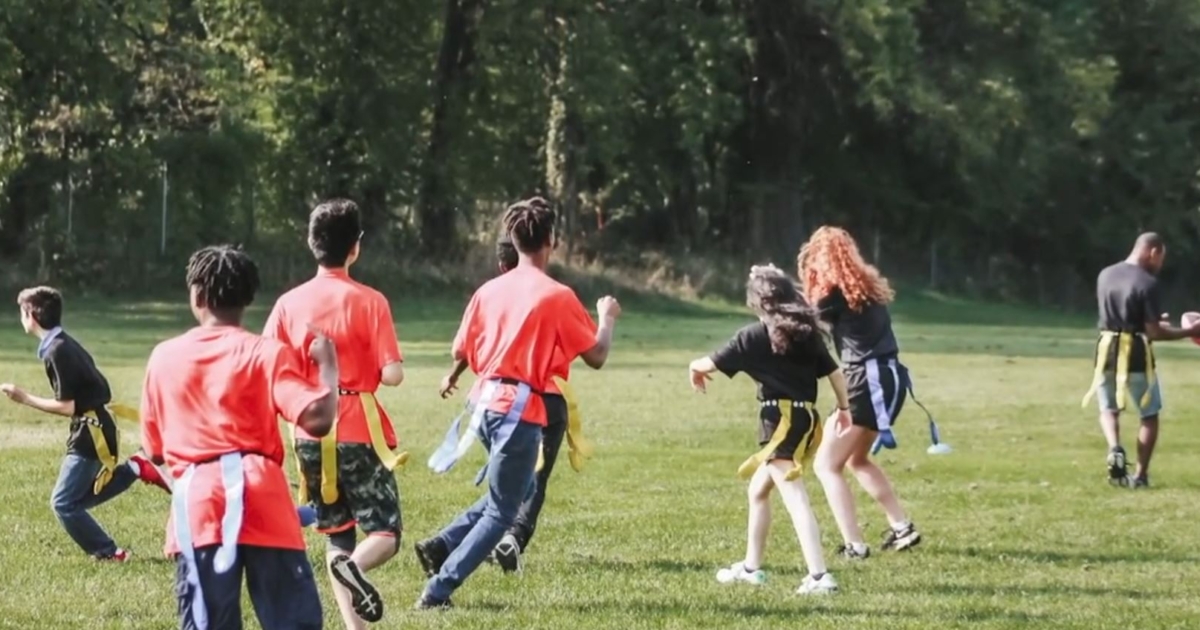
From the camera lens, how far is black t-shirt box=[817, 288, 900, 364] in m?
11.8

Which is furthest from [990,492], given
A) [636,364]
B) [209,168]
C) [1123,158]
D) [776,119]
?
[1123,158]

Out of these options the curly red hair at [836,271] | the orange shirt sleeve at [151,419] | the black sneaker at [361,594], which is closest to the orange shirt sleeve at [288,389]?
the orange shirt sleeve at [151,419]

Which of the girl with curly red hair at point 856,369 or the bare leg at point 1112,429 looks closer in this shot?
the girl with curly red hair at point 856,369

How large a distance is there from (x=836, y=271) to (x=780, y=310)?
4.66 ft

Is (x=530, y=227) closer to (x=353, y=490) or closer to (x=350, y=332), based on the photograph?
(x=350, y=332)

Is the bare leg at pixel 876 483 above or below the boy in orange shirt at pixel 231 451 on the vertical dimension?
below

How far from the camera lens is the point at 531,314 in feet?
31.1

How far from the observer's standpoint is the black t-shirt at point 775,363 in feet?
33.8

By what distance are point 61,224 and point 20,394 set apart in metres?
33.9

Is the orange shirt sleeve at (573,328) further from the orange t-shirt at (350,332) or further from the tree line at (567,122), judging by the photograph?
the tree line at (567,122)

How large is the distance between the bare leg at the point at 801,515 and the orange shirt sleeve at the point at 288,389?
425 centimetres

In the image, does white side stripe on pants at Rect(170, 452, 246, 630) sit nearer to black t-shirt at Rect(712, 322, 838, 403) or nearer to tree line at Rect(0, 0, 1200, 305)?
black t-shirt at Rect(712, 322, 838, 403)

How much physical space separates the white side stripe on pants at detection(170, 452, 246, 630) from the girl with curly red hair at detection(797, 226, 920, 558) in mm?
5344

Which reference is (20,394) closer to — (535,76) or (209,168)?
(209,168)
